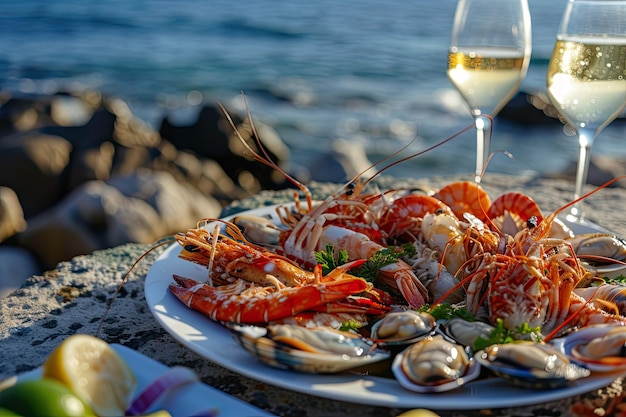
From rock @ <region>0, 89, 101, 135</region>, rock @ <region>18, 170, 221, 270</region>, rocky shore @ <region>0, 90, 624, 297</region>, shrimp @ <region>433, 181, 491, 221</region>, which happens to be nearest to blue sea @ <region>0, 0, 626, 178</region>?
rock @ <region>0, 89, 101, 135</region>

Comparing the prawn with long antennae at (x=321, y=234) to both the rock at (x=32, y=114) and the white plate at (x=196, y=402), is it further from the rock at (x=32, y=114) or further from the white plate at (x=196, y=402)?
the rock at (x=32, y=114)

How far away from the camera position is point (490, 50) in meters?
2.97

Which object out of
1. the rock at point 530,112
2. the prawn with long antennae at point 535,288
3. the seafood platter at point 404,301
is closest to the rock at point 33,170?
the seafood platter at point 404,301

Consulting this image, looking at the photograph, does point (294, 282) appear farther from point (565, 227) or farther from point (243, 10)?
point (243, 10)

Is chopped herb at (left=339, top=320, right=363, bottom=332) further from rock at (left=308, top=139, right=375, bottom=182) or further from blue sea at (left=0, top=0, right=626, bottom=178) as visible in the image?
blue sea at (left=0, top=0, right=626, bottom=178)

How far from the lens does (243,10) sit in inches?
1046

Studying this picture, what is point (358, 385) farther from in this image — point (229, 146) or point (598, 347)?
point (229, 146)

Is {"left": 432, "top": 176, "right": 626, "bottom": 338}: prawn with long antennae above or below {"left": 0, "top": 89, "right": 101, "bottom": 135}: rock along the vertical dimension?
above

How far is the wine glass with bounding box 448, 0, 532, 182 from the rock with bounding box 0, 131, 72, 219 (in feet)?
20.7

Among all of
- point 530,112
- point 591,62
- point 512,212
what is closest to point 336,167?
point 530,112

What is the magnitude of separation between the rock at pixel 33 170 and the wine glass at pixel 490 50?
6322 mm

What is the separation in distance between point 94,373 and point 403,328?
762 millimetres

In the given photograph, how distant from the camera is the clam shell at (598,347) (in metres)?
1.50

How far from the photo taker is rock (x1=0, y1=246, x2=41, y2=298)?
5629mm
